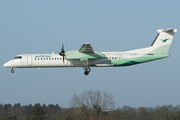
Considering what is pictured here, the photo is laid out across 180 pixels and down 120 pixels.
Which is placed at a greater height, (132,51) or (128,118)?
(132,51)

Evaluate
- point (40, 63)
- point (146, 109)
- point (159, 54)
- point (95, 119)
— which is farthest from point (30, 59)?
point (146, 109)

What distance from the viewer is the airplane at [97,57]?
33156 mm

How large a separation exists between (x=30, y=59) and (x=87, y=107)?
21.8 metres

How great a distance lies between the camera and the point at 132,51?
34938mm

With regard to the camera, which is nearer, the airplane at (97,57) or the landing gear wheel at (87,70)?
the airplane at (97,57)

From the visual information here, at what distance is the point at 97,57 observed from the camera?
33188 mm

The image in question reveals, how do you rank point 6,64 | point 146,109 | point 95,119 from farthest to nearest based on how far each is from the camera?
1. point 146,109
2. point 95,119
3. point 6,64

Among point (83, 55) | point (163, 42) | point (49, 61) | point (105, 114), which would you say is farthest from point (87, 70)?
point (105, 114)

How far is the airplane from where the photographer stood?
33156 mm

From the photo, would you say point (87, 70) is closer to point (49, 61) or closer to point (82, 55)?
point (82, 55)

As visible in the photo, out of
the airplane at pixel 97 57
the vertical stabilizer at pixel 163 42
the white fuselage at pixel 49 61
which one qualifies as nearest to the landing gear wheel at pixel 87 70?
the airplane at pixel 97 57

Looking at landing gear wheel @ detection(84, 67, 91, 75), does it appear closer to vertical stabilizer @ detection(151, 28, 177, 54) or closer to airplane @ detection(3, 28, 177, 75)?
airplane @ detection(3, 28, 177, 75)

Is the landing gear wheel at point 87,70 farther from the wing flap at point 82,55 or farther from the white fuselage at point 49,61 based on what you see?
the wing flap at point 82,55

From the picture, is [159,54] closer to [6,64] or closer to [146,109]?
[6,64]
